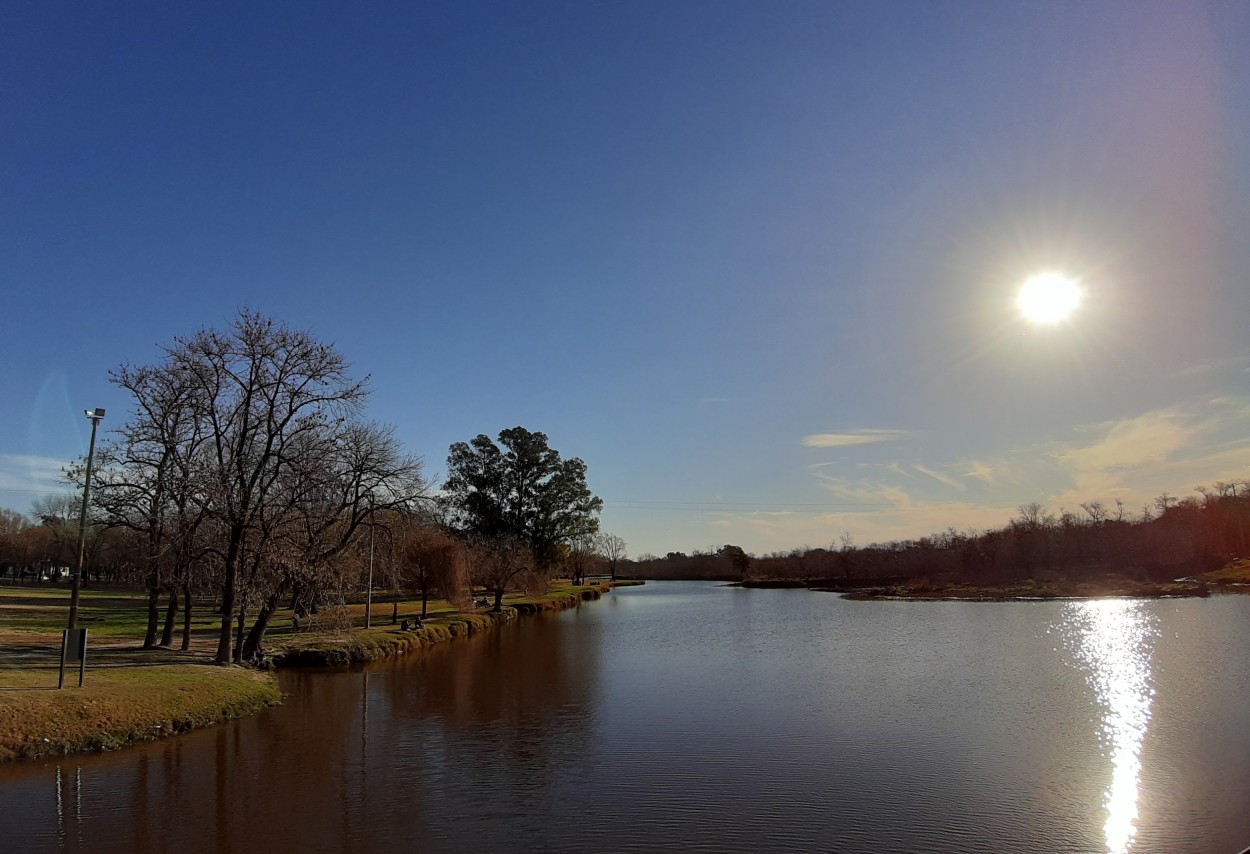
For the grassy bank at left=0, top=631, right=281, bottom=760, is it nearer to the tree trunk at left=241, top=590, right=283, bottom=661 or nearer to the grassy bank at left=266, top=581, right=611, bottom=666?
the tree trunk at left=241, top=590, right=283, bottom=661

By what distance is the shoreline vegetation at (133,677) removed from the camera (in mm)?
13789

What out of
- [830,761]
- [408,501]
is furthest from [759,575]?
[830,761]

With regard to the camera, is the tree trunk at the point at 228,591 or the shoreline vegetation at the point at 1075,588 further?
the shoreline vegetation at the point at 1075,588

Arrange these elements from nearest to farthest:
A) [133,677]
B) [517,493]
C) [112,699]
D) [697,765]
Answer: [697,765] < [112,699] < [133,677] < [517,493]

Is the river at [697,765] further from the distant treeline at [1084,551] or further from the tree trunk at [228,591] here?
the distant treeline at [1084,551]

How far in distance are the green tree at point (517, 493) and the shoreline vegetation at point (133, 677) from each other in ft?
82.5

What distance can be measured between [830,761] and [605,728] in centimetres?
506

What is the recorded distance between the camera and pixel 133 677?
682 inches

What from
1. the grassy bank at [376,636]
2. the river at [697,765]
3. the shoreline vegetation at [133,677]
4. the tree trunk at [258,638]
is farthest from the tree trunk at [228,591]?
the grassy bank at [376,636]

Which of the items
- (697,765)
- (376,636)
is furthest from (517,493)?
(697,765)

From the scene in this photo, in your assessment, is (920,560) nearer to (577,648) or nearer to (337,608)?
(577,648)

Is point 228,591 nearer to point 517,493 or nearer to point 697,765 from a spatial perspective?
point 697,765

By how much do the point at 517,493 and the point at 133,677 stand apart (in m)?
46.9

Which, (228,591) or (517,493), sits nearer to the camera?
(228,591)
